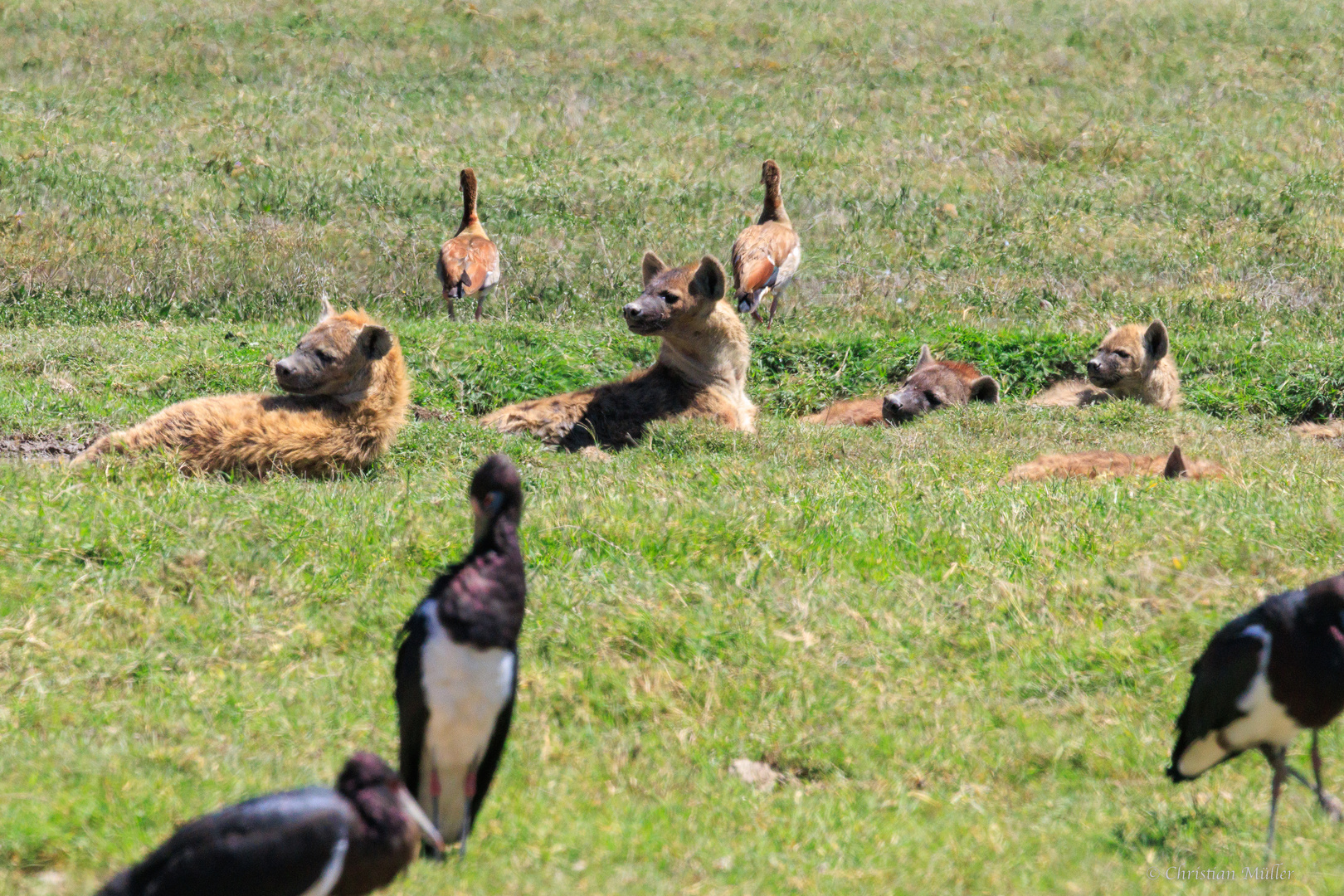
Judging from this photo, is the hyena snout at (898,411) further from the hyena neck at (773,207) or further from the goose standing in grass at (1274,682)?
the goose standing in grass at (1274,682)

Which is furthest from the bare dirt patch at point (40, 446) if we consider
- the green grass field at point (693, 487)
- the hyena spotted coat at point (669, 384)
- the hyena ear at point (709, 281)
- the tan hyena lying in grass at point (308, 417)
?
the hyena ear at point (709, 281)

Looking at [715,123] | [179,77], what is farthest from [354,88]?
[715,123]

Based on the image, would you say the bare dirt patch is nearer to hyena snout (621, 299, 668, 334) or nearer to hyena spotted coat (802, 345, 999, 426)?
hyena snout (621, 299, 668, 334)

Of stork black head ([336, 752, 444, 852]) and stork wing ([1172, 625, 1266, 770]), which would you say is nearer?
stork black head ([336, 752, 444, 852])

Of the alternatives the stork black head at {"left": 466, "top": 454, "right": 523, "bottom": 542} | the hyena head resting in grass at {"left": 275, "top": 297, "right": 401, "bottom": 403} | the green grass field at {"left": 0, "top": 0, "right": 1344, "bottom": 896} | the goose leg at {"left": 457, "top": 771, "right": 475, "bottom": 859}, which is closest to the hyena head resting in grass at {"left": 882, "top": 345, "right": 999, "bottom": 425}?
the green grass field at {"left": 0, "top": 0, "right": 1344, "bottom": 896}

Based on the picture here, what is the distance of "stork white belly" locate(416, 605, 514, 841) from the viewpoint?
3.52 meters

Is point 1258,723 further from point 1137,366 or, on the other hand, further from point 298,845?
point 1137,366

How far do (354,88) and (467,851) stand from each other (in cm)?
2046

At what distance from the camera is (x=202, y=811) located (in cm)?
378

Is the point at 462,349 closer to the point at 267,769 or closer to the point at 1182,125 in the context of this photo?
the point at 267,769

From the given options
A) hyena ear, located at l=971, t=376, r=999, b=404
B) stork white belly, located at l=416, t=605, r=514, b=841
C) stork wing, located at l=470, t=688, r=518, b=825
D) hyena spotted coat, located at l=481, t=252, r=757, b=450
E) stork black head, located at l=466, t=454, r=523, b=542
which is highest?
stork black head, located at l=466, t=454, r=523, b=542

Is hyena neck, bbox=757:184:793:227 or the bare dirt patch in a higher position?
hyena neck, bbox=757:184:793:227

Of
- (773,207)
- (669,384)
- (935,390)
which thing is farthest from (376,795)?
(773,207)

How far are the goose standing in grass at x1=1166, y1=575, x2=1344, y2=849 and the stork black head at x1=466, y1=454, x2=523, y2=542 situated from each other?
2.11 m
